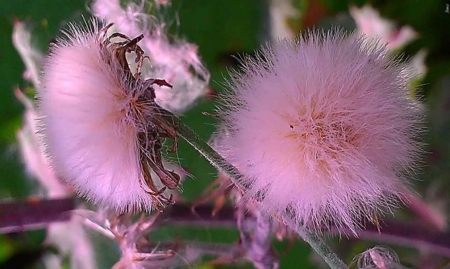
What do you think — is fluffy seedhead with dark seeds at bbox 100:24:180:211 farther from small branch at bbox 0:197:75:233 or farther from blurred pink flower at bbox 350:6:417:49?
blurred pink flower at bbox 350:6:417:49

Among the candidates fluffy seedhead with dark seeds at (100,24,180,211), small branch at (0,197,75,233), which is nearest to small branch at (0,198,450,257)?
small branch at (0,197,75,233)

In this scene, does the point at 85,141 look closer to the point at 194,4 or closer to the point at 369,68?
the point at 369,68

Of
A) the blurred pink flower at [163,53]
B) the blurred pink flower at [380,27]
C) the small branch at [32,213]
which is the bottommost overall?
the small branch at [32,213]

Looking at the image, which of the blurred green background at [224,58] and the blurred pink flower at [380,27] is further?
the blurred pink flower at [380,27]

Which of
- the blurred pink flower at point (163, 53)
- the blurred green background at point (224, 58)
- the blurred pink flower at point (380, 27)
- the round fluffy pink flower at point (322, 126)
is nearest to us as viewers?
the round fluffy pink flower at point (322, 126)

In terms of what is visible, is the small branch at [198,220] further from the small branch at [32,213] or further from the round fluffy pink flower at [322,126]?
the round fluffy pink flower at [322,126]

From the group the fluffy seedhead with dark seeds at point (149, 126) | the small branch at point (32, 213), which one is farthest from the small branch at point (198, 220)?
the fluffy seedhead with dark seeds at point (149, 126)

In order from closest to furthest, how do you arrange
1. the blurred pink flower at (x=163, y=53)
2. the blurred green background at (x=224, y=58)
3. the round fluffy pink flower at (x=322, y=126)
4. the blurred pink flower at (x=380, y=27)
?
the round fluffy pink flower at (x=322, y=126) < the blurred pink flower at (x=163, y=53) < the blurred green background at (x=224, y=58) < the blurred pink flower at (x=380, y=27)

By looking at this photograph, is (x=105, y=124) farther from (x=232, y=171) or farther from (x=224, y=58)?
(x=224, y=58)
